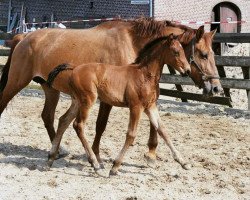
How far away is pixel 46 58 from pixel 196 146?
7.50ft

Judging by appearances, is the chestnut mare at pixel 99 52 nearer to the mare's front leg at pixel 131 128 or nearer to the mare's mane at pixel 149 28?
the mare's mane at pixel 149 28

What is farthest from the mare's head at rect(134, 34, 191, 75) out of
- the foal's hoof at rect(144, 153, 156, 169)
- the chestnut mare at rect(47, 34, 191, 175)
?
the foal's hoof at rect(144, 153, 156, 169)

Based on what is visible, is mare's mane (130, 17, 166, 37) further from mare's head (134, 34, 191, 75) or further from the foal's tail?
the foal's tail

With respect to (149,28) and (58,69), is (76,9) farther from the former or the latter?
(58,69)

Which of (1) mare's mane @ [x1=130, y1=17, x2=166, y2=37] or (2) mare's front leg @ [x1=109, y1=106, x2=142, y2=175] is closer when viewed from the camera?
(2) mare's front leg @ [x1=109, y1=106, x2=142, y2=175]

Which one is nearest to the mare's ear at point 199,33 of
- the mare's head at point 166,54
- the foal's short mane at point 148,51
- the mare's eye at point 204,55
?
the mare's eye at point 204,55

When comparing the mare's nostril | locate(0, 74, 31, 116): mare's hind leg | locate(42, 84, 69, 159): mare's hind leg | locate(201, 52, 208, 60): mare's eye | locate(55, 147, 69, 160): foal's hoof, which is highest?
locate(201, 52, 208, 60): mare's eye

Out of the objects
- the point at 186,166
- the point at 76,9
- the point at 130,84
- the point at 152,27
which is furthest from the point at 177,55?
the point at 76,9

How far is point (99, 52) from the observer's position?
6.27 metres

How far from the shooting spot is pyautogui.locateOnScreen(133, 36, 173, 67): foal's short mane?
18.2 ft

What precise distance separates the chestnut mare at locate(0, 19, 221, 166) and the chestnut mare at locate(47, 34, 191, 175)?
1.23ft

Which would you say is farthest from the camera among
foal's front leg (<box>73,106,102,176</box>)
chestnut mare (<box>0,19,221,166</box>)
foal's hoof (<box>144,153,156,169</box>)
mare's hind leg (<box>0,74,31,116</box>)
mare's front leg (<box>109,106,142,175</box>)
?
mare's hind leg (<box>0,74,31,116</box>)

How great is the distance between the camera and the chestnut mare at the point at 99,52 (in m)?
5.75

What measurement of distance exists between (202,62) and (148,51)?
0.64 meters
